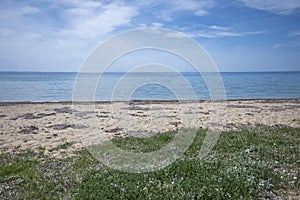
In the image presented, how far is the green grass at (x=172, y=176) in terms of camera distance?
803cm

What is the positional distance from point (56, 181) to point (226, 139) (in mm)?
9168

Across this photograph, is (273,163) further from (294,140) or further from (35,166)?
(35,166)

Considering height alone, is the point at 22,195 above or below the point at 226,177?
below

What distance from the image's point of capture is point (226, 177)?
8.74 meters

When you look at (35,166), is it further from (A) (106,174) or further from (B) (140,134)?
(B) (140,134)

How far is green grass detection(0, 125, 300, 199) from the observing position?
8031mm

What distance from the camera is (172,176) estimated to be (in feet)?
30.3

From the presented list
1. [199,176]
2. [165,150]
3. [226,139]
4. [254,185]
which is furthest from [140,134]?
[254,185]

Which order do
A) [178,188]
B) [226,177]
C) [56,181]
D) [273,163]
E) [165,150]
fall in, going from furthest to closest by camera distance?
[165,150]
[273,163]
[56,181]
[226,177]
[178,188]

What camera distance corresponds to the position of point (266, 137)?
49.0ft

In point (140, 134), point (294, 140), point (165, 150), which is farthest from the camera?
point (140, 134)

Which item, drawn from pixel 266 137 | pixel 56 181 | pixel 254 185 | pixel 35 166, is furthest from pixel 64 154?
pixel 266 137

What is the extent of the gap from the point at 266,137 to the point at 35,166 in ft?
39.6

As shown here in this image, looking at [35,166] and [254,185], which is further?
[35,166]
